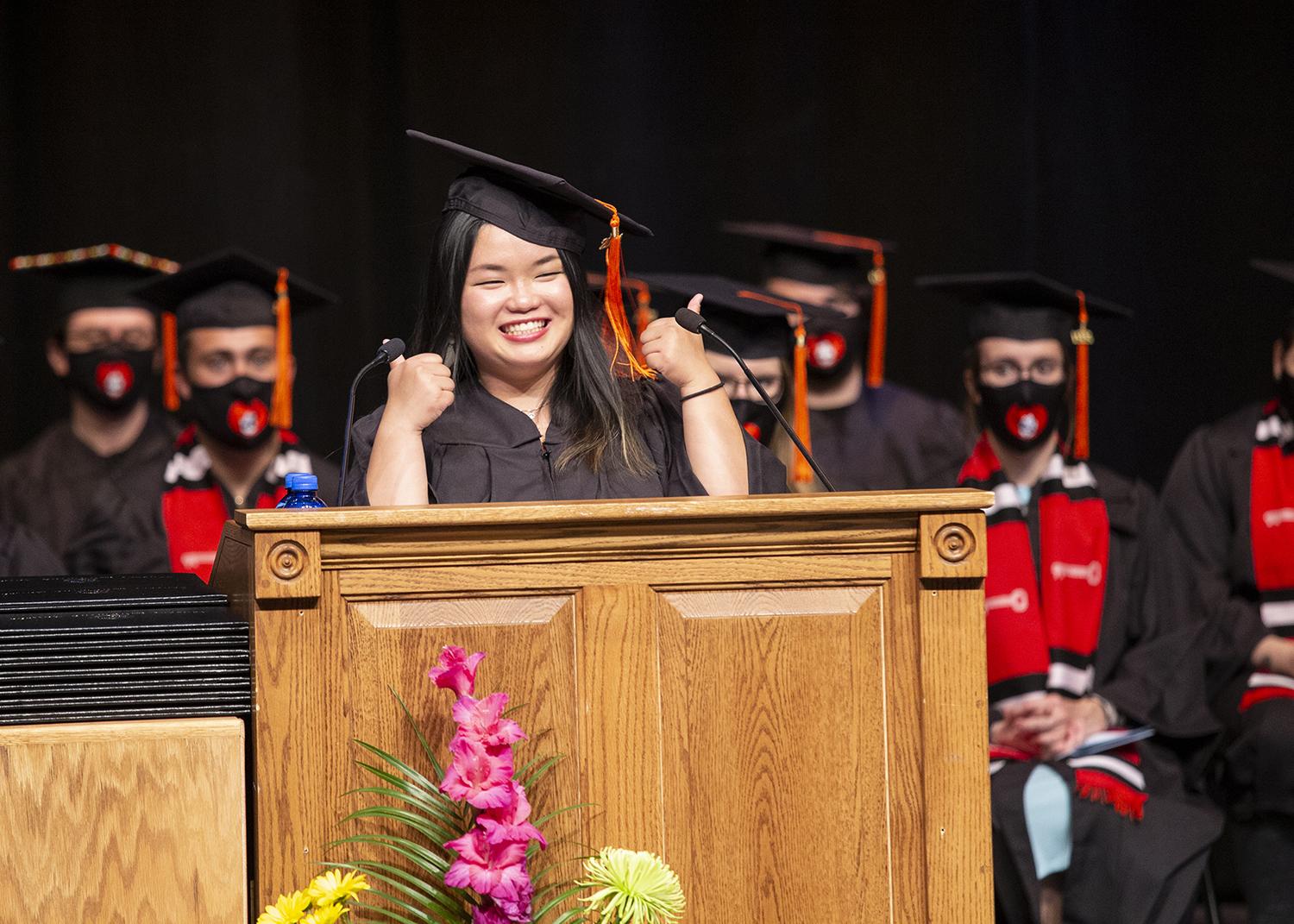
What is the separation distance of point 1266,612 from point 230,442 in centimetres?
282

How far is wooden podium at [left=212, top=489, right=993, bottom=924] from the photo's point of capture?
1.65 meters

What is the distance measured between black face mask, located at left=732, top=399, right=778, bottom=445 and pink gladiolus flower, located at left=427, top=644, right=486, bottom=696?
2.78 m

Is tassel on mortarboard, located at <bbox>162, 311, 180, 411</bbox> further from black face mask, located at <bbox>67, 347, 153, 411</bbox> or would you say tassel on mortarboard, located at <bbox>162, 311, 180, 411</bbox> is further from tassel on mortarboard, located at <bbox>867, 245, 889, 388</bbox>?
tassel on mortarboard, located at <bbox>867, 245, 889, 388</bbox>

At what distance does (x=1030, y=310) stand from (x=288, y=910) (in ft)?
10.5

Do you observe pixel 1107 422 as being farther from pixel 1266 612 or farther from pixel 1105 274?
pixel 1266 612

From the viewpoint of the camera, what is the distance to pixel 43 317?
4906 mm

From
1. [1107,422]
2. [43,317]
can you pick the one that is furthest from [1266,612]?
[43,317]

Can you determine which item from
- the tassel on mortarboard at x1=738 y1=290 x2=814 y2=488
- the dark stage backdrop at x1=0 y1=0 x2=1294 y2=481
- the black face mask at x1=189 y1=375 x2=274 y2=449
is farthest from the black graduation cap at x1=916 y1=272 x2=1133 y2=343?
the black face mask at x1=189 y1=375 x2=274 y2=449

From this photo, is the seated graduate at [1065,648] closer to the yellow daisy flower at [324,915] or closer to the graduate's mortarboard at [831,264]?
the graduate's mortarboard at [831,264]

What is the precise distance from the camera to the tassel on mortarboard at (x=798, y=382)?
4.12 meters

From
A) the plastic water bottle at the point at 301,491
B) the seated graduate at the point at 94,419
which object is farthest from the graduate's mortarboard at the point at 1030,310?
the plastic water bottle at the point at 301,491

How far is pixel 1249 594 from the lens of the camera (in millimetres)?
4055

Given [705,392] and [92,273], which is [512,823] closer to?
[705,392]

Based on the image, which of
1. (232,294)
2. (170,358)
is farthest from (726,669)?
(170,358)
